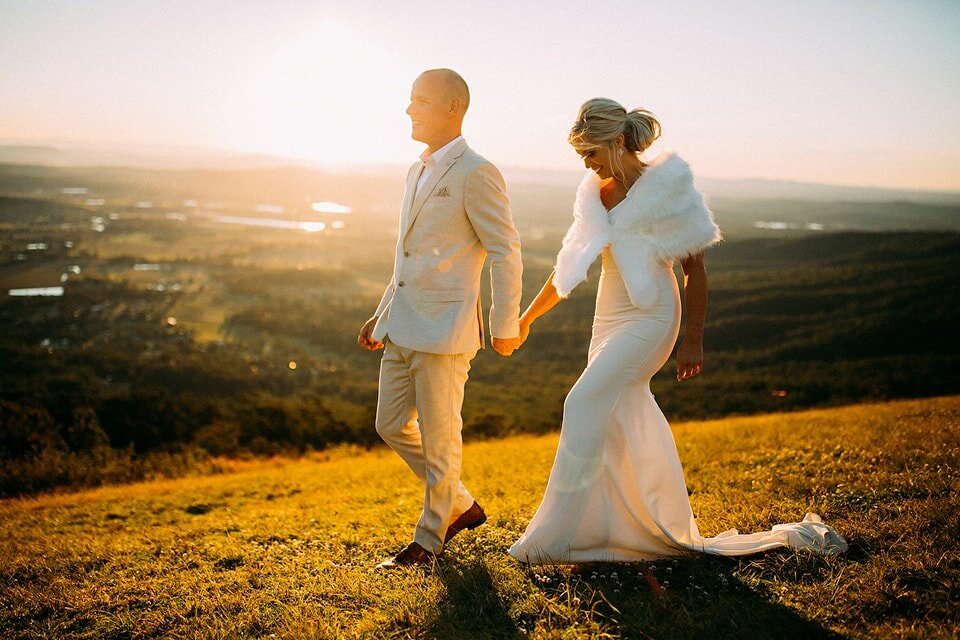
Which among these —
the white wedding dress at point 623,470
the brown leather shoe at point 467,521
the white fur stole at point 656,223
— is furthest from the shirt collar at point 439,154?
the brown leather shoe at point 467,521

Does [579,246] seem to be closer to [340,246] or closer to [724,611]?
[724,611]

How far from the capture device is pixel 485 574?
140 inches

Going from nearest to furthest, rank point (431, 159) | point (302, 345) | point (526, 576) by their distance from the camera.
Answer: point (526, 576)
point (431, 159)
point (302, 345)

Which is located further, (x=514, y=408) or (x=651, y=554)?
(x=514, y=408)

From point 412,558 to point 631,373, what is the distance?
179 cm

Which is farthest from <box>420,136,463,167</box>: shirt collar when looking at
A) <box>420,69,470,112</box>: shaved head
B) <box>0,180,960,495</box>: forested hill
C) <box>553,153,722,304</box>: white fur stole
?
<box>0,180,960,495</box>: forested hill

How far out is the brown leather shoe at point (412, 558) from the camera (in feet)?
13.0

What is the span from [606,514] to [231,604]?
2130mm

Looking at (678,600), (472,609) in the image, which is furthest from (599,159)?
(472,609)

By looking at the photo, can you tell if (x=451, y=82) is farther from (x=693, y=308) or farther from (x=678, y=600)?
(x=678, y=600)

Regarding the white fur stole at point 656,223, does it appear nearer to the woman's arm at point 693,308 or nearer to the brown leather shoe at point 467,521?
the woman's arm at point 693,308

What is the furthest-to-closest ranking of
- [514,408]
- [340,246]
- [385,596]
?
[340,246]
[514,408]
[385,596]

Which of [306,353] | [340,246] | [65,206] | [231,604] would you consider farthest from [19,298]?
[231,604]

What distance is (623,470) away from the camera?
3525 millimetres
